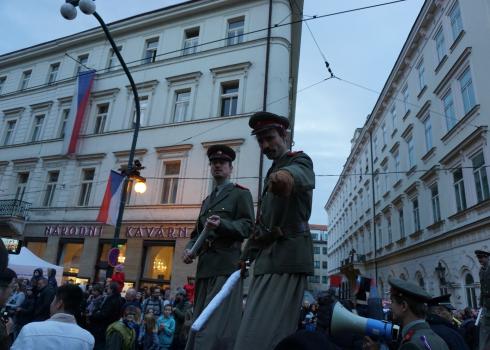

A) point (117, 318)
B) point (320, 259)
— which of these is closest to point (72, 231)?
point (117, 318)

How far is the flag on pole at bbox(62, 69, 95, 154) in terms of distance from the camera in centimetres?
2081

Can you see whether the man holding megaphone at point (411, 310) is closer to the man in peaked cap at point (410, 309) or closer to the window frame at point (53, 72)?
the man in peaked cap at point (410, 309)

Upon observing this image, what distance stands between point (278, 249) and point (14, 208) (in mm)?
22519

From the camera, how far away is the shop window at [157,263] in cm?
1723

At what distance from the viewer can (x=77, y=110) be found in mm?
21312

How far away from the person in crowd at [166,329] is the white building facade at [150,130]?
7.69 m

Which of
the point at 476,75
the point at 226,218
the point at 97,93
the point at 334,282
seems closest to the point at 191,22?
the point at 97,93

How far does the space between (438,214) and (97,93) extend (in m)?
20.5

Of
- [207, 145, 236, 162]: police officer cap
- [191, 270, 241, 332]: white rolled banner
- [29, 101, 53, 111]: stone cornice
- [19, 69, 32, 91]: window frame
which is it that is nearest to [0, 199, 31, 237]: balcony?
[29, 101, 53, 111]: stone cornice

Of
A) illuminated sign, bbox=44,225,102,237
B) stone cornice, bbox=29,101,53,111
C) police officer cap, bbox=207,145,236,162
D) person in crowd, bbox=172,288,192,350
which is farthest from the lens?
stone cornice, bbox=29,101,53,111

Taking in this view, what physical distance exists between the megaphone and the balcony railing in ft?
72.0

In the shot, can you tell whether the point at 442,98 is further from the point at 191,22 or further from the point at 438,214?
the point at 191,22

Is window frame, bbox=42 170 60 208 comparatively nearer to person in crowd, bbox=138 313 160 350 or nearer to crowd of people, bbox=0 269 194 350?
crowd of people, bbox=0 269 194 350

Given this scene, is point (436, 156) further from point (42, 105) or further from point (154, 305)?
point (42, 105)
